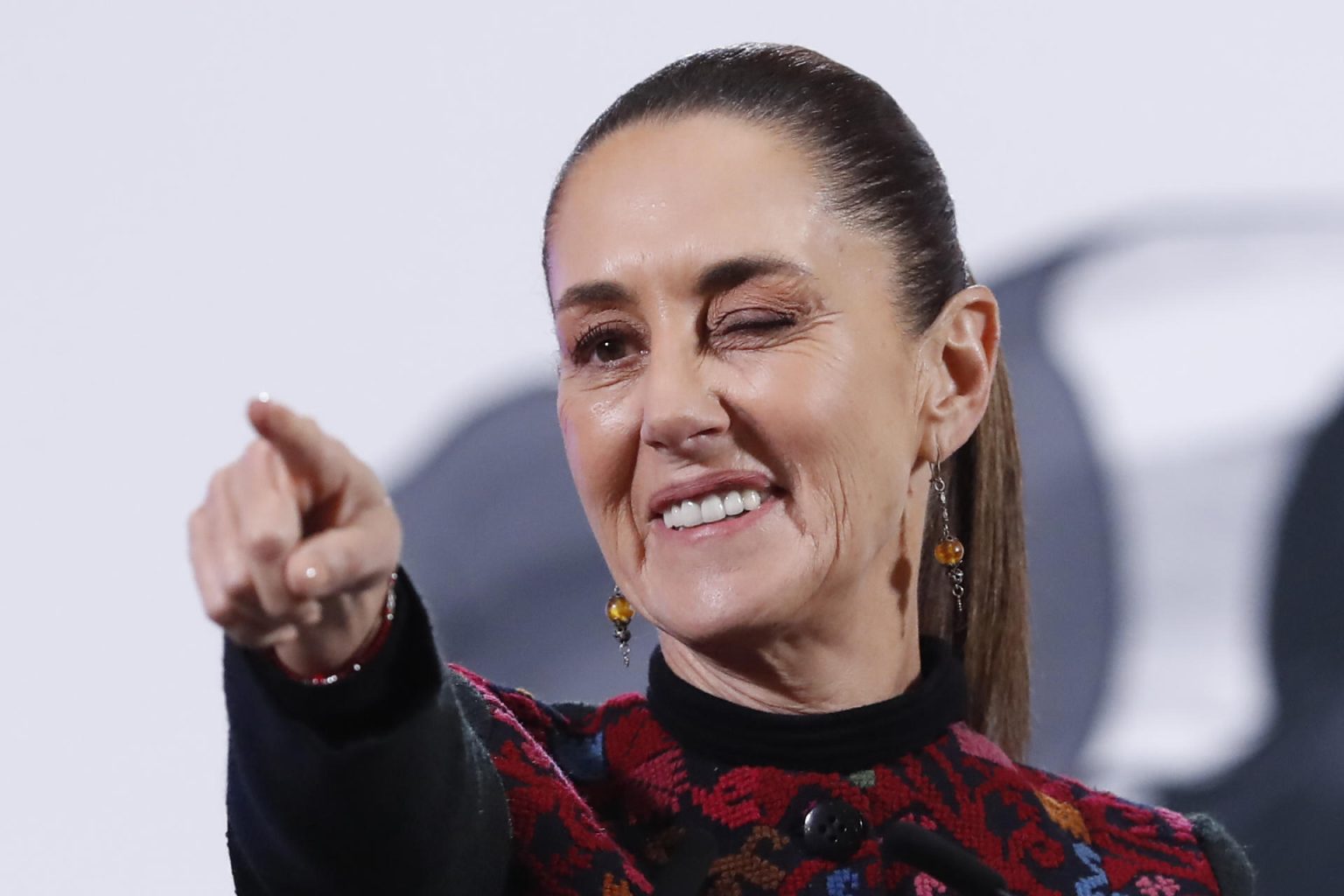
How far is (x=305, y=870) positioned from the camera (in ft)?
3.06

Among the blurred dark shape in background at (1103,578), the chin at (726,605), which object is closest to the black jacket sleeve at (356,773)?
the chin at (726,605)

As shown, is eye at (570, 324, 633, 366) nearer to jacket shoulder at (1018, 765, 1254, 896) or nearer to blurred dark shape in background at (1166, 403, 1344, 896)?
jacket shoulder at (1018, 765, 1254, 896)

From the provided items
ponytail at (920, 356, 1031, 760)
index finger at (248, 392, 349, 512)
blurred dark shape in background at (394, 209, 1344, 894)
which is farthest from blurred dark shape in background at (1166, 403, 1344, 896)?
index finger at (248, 392, 349, 512)

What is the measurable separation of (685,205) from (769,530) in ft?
0.82

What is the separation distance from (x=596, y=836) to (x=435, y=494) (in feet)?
2.86

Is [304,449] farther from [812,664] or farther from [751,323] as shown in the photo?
[812,664]

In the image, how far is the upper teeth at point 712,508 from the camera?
1.22 m

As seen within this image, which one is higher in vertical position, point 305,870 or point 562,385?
point 562,385

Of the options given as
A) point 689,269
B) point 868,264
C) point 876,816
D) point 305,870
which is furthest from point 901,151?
point 305,870

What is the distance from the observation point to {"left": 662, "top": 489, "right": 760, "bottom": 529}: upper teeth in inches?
48.1

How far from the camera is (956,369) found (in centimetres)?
140

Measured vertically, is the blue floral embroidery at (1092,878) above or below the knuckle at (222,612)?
below

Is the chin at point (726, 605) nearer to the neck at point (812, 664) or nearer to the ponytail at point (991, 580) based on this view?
the neck at point (812, 664)

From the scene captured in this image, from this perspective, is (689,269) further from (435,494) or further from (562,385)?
(435,494)
